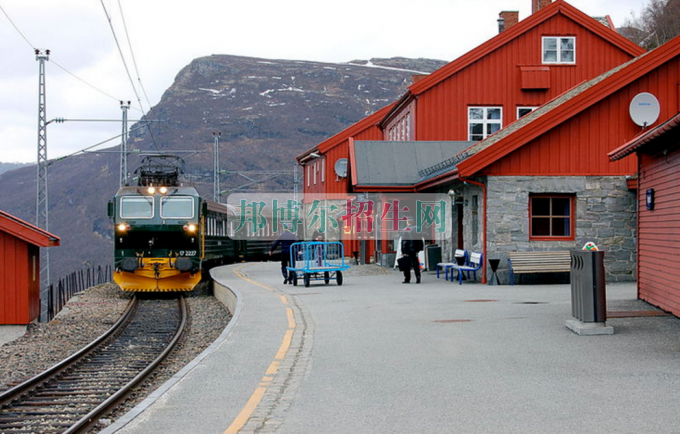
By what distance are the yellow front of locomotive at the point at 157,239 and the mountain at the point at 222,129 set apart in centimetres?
6297

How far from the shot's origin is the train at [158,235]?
23.3 meters

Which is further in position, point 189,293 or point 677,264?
point 189,293

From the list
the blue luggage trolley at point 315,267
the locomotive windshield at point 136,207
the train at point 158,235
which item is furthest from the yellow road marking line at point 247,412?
the locomotive windshield at point 136,207

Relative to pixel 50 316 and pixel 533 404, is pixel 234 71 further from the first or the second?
pixel 533 404

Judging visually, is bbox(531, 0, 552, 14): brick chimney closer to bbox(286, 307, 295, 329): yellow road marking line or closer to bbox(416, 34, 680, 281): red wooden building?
bbox(416, 34, 680, 281): red wooden building

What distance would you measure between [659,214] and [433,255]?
1285 cm

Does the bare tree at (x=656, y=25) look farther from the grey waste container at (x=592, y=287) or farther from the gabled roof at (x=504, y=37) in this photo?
the grey waste container at (x=592, y=287)

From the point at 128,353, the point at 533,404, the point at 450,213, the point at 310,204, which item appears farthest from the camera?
the point at 310,204

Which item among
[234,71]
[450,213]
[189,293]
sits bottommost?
[189,293]

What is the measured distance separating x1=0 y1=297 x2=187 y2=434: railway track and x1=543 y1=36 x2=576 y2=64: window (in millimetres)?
20855

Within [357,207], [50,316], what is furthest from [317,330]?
[357,207]

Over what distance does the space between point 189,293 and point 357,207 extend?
907cm

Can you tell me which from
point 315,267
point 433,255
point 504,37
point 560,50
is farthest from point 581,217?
point 560,50

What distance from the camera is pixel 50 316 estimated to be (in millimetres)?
18703
